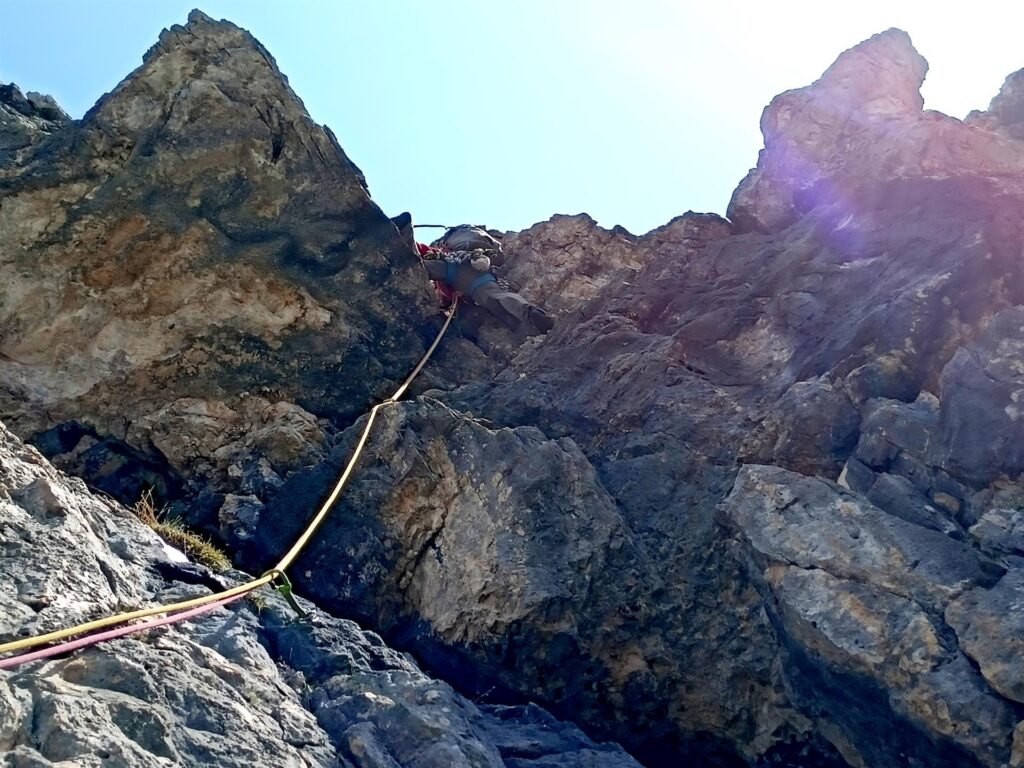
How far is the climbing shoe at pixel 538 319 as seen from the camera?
539 inches

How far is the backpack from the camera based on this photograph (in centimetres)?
1638

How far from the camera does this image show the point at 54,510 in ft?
19.4

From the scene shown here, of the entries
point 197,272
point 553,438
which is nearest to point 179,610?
point 553,438

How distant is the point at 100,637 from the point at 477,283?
31.7 feet

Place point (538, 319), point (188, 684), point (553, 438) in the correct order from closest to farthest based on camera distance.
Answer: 1. point (188, 684)
2. point (553, 438)
3. point (538, 319)

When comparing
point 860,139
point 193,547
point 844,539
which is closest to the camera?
point 844,539

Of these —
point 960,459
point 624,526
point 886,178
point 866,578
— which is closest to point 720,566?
point 624,526

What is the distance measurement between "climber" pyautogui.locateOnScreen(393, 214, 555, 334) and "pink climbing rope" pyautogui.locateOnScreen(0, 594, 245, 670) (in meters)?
7.97

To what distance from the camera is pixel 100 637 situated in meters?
5.07

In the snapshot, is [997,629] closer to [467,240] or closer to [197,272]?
[197,272]

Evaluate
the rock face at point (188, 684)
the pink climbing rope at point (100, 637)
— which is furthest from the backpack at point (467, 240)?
the pink climbing rope at point (100, 637)

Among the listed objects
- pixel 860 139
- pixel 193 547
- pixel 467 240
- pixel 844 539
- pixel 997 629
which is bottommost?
pixel 193 547

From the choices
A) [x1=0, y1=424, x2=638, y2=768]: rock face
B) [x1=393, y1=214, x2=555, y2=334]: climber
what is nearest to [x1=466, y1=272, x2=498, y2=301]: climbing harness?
[x1=393, y1=214, x2=555, y2=334]: climber

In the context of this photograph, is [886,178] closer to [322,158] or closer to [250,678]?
[322,158]
